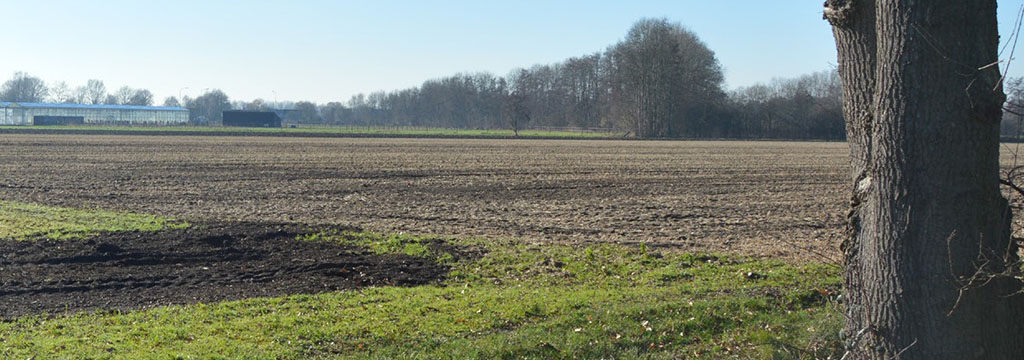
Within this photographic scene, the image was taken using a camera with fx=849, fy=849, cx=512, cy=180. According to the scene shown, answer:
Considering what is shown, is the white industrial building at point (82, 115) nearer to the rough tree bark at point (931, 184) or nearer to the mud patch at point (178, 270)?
the mud patch at point (178, 270)

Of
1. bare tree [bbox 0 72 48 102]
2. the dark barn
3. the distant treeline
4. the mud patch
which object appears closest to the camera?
the mud patch

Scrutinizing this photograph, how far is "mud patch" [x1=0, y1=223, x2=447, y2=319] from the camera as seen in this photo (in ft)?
31.3

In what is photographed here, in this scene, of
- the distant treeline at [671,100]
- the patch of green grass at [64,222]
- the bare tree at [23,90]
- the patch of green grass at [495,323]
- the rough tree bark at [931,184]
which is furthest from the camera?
the bare tree at [23,90]

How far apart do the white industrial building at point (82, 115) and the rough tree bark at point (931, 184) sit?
12520cm

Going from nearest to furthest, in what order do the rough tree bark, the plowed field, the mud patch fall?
the rough tree bark, the mud patch, the plowed field

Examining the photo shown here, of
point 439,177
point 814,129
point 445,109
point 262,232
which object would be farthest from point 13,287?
point 445,109

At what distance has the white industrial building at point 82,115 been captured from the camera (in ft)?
401

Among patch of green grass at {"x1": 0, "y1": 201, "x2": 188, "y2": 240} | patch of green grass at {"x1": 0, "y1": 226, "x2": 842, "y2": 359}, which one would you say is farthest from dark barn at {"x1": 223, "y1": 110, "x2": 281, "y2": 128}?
patch of green grass at {"x1": 0, "y1": 226, "x2": 842, "y2": 359}

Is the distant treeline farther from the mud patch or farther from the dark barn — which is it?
the mud patch

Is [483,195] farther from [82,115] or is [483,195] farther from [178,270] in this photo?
[82,115]

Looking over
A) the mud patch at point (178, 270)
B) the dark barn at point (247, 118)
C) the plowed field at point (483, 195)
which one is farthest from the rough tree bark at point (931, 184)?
the dark barn at point (247, 118)

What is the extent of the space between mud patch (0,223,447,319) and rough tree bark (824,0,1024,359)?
6659 mm

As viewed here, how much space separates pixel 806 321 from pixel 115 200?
18.7 meters

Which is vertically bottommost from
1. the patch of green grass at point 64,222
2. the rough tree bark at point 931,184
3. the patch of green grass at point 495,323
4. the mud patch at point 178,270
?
the patch of green grass at point 64,222
